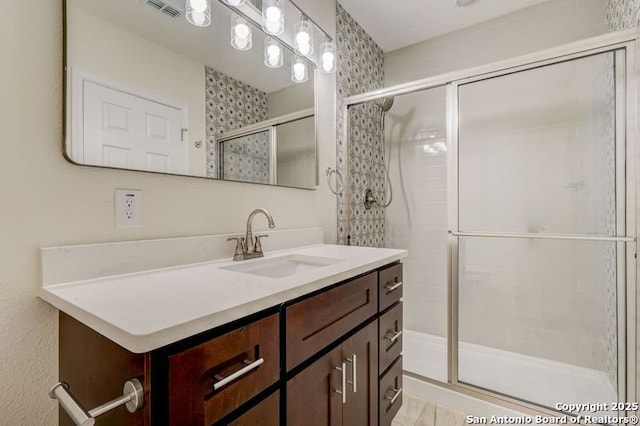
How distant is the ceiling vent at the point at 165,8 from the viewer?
1.04 m

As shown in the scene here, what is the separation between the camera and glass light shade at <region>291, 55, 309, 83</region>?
165 cm

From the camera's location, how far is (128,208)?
0.96 meters

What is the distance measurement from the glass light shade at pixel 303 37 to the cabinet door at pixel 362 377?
146 centimetres

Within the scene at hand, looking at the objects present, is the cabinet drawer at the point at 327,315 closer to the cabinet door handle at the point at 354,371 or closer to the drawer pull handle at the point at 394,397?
the cabinet door handle at the point at 354,371

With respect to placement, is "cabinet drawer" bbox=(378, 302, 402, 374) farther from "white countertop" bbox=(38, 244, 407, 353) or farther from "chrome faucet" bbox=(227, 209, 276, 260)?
"chrome faucet" bbox=(227, 209, 276, 260)

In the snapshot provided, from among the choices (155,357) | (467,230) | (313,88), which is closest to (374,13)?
(313,88)

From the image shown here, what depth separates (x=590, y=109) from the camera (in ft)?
6.09

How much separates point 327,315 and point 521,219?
1.78 m

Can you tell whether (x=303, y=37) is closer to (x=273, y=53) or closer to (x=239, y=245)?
(x=273, y=53)

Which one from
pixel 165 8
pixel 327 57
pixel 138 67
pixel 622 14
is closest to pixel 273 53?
pixel 327 57

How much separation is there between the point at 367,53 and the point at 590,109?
1.52 m

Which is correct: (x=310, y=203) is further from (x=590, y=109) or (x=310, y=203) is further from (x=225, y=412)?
(x=590, y=109)

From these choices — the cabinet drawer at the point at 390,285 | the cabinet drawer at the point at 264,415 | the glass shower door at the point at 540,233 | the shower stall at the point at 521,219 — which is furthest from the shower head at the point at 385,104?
the cabinet drawer at the point at 264,415

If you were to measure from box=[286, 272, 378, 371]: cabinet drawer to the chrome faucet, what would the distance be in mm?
426
